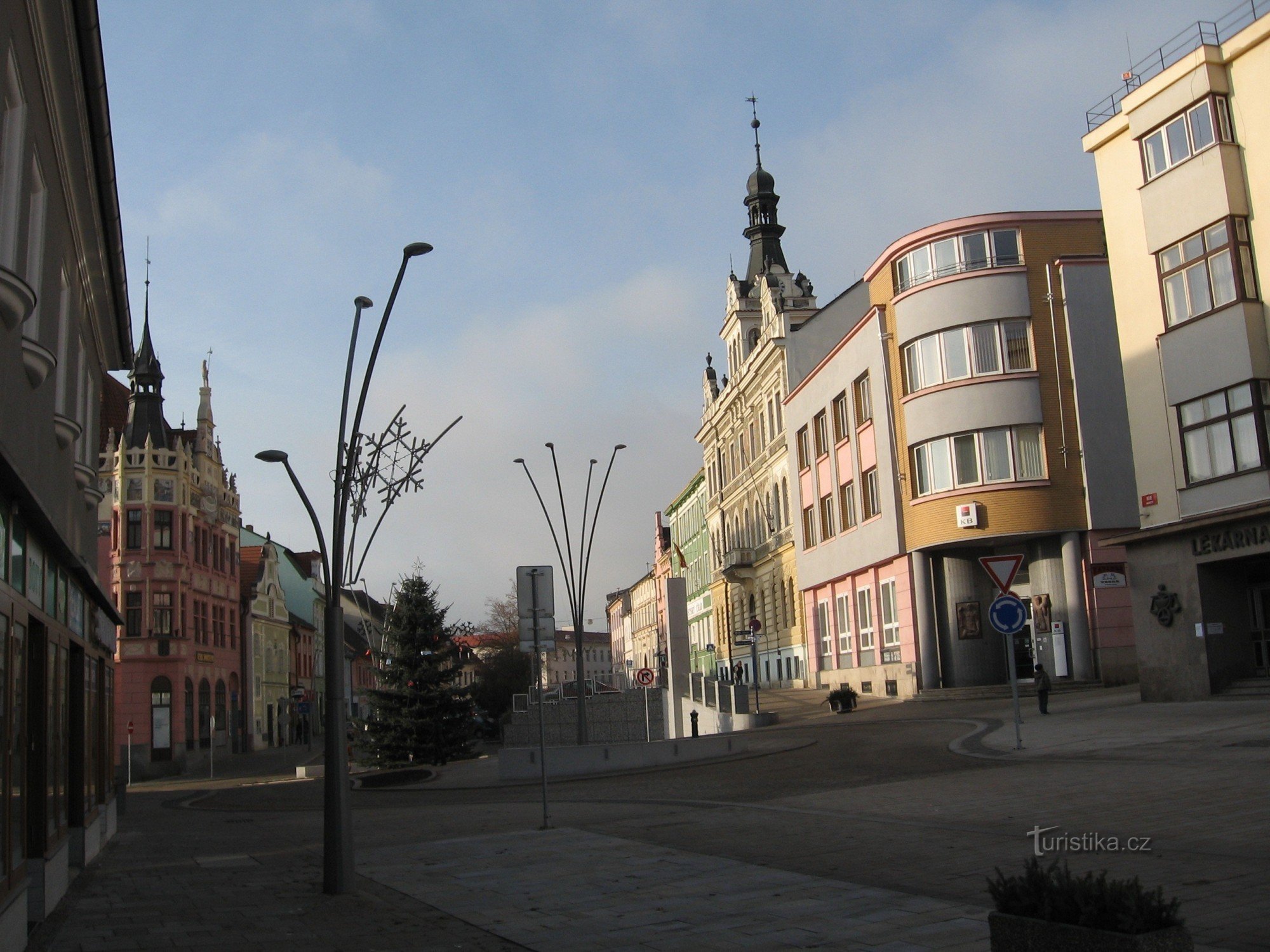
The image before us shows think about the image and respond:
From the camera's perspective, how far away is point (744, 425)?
72.5 meters

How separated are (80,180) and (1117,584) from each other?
32.9 meters

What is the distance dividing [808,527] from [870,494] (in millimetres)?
10086

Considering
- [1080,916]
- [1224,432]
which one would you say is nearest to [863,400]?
[1224,432]

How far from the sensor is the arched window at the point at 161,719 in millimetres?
56656

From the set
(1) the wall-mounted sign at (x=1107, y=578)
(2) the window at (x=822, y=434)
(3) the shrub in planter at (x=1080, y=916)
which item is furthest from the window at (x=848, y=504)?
(3) the shrub in planter at (x=1080, y=916)

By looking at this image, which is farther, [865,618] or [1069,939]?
[865,618]

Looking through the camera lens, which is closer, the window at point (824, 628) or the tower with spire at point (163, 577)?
the window at point (824, 628)

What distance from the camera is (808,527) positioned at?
182 feet

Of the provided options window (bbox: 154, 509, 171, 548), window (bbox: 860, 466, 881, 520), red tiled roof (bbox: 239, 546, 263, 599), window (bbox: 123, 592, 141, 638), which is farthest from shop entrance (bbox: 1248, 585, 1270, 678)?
red tiled roof (bbox: 239, 546, 263, 599)

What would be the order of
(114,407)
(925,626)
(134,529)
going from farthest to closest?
(114,407)
(134,529)
(925,626)

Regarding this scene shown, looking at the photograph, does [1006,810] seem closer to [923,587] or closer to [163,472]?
[923,587]

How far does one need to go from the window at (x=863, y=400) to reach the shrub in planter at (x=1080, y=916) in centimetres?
3964

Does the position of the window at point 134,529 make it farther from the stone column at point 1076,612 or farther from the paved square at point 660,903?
the paved square at point 660,903

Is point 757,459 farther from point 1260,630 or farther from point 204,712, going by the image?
point 1260,630
